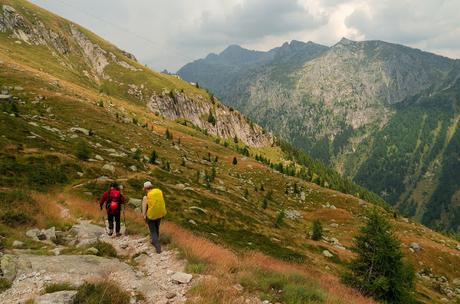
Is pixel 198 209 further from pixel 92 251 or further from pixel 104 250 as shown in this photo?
pixel 92 251

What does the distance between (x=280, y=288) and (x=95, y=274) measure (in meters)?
7.02

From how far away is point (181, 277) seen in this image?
42.7ft

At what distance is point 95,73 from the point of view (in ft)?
600

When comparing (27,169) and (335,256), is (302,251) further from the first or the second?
(27,169)

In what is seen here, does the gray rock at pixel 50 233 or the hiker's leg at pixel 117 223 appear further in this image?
the hiker's leg at pixel 117 223

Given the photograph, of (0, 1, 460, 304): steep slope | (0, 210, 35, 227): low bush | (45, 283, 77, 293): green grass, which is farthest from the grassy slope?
(45, 283, 77, 293): green grass

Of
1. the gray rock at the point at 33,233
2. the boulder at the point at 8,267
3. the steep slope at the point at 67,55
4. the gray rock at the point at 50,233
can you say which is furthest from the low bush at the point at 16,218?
the steep slope at the point at 67,55

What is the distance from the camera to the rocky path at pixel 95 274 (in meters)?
11.0

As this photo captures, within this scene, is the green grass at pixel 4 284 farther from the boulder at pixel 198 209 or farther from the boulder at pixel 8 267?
the boulder at pixel 198 209

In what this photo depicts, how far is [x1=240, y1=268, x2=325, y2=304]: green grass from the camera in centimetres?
1220

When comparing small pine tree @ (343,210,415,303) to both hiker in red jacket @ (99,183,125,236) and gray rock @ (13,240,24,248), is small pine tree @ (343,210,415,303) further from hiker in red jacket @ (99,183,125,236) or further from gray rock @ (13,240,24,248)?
gray rock @ (13,240,24,248)

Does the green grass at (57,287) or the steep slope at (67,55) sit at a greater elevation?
the steep slope at (67,55)

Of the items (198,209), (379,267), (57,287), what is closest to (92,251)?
(57,287)

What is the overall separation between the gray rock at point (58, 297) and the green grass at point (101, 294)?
0.19 m
